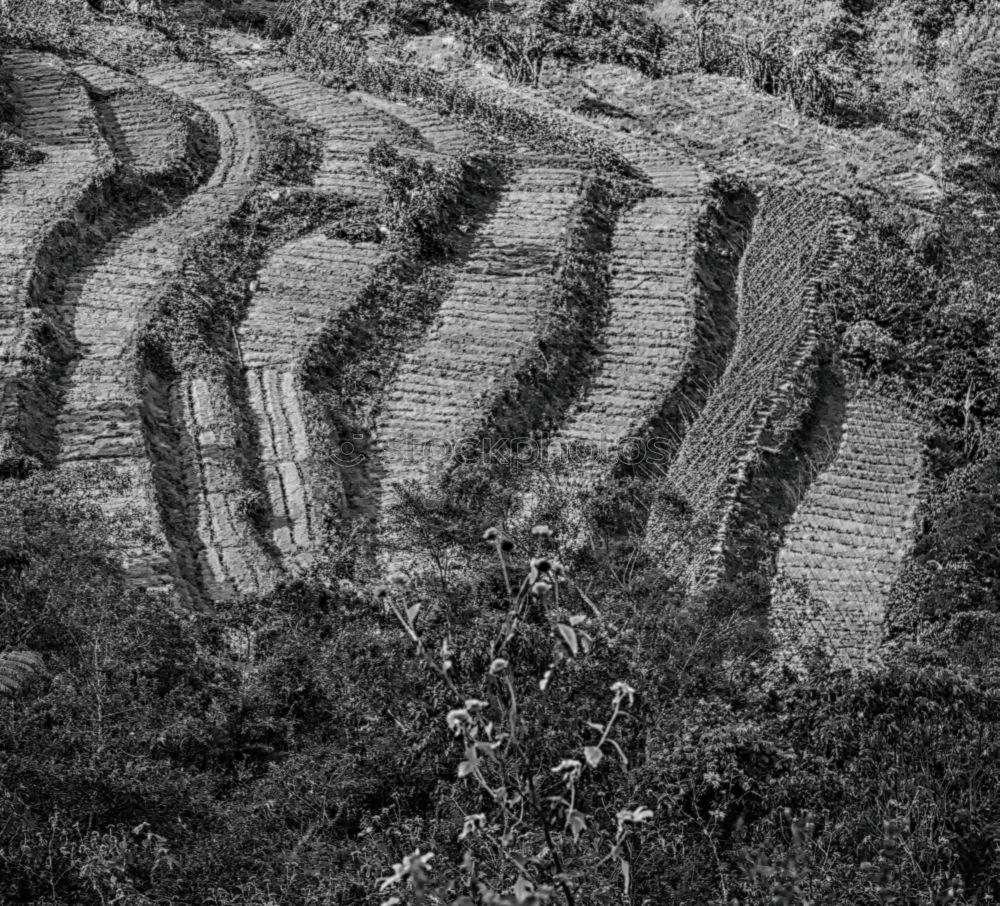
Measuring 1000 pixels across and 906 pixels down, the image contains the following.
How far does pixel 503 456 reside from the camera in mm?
10406

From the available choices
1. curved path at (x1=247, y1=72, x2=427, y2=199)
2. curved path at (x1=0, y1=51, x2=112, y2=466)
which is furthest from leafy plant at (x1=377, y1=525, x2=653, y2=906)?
curved path at (x1=247, y1=72, x2=427, y2=199)

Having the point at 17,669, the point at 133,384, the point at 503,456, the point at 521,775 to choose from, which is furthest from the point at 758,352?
the point at 521,775

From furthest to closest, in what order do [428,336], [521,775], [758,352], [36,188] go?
1. [36,188]
2. [428,336]
3. [758,352]
4. [521,775]

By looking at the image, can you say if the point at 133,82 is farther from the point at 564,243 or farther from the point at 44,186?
the point at 564,243

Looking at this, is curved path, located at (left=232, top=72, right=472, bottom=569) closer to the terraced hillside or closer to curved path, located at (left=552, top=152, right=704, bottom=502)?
the terraced hillside

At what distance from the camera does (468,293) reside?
12.5 m

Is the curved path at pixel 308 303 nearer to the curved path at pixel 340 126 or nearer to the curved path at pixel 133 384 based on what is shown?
the curved path at pixel 340 126

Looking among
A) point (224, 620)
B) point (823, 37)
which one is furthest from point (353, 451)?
point (823, 37)

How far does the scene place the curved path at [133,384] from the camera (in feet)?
30.5

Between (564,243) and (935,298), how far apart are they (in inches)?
138

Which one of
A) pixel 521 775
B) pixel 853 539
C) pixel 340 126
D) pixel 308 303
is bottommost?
pixel 853 539
